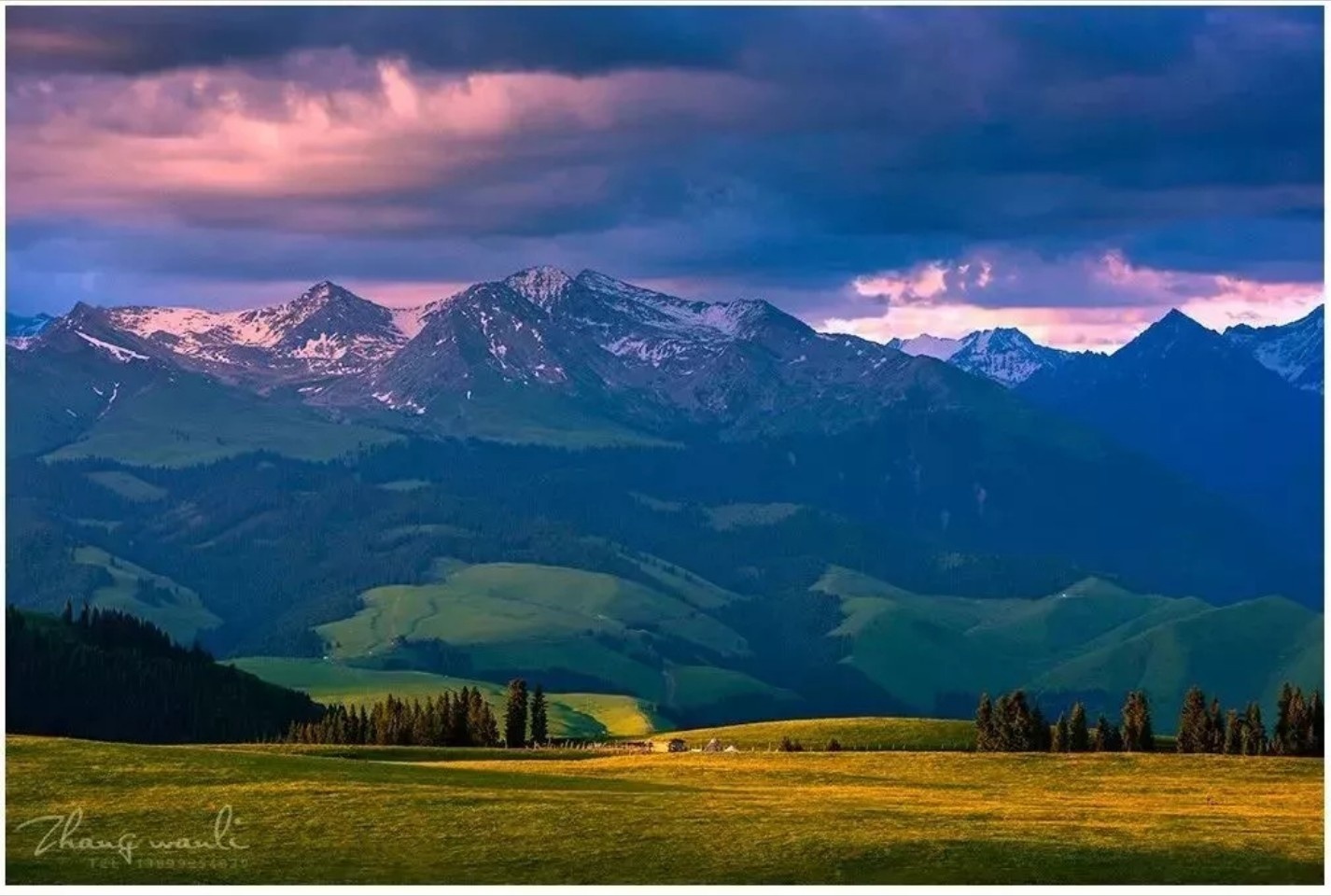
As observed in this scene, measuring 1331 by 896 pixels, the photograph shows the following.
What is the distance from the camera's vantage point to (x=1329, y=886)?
92.8 m

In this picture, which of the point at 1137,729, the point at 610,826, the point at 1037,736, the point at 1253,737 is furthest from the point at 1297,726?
the point at 610,826

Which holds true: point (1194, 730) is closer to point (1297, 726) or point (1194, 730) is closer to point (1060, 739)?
point (1297, 726)

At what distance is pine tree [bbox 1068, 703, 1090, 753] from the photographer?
18700cm

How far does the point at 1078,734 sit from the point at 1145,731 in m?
6.13

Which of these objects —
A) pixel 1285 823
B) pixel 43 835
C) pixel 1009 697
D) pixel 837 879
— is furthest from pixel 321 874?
pixel 1009 697

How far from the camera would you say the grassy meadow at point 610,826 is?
92.4 m

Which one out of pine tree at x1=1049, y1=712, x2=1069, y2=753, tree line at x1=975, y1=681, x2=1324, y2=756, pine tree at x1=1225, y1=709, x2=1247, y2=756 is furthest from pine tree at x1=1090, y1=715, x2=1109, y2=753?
pine tree at x1=1225, y1=709, x2=1247, y2=756

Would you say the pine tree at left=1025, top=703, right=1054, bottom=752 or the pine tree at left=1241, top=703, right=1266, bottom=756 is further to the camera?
the pine tree at left=1025, top=703, right=1054, bottom=752

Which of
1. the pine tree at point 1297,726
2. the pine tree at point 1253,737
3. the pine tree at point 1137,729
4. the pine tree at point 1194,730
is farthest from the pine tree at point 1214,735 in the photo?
the pine tree at point 1297,726

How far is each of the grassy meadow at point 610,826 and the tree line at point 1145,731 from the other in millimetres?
56648

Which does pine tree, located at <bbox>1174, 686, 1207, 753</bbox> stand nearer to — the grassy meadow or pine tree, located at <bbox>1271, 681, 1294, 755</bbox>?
pine tree, located at <bbox>1271, 681, 1294, 755</bbox>

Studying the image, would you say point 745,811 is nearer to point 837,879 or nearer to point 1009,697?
point 837,879

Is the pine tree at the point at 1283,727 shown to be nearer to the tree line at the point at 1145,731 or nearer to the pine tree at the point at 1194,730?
the tree line at the point at 1145,731

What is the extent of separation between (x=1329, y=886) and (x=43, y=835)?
60026 mm
